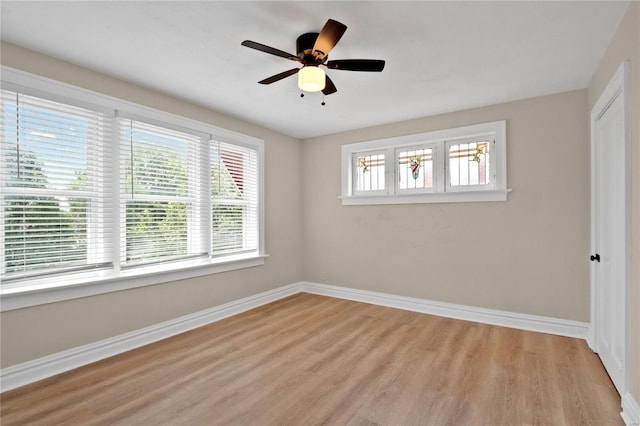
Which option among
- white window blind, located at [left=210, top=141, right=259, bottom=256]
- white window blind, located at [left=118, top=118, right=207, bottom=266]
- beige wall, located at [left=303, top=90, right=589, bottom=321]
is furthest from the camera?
white window blind, located at [left=210, top=141, right=259, bottom=256]

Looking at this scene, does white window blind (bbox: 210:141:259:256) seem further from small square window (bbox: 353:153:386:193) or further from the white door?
the white door

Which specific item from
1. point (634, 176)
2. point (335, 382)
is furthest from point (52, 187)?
point (634, 176)

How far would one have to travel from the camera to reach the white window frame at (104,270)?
2400 mm

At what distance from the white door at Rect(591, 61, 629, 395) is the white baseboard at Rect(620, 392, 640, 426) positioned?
0.32 feet

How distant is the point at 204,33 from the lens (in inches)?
89.9

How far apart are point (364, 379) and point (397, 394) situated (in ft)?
0.97

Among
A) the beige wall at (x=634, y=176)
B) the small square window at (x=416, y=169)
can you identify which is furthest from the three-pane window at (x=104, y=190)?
the beige wall at (x=634, y=176)

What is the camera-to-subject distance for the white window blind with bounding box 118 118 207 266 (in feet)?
10.1

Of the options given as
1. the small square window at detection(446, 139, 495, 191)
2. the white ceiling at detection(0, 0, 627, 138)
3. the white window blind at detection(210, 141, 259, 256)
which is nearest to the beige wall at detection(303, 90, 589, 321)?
the small square window at detection(446, 139, 495, 191)

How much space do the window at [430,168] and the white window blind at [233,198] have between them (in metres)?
1.45

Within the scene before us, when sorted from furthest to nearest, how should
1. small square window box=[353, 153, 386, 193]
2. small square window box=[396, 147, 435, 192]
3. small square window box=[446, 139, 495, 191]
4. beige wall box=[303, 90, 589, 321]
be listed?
small square window box=[353, 153, 386, 193]
small square window box=[396, 147, 435, 192]
small square window box=[446, 139, 495, 191]
beige wall box=[303, 90, 589, 321]

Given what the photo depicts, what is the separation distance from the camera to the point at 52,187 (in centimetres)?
259

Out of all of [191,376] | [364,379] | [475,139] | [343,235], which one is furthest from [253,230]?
[475,139]

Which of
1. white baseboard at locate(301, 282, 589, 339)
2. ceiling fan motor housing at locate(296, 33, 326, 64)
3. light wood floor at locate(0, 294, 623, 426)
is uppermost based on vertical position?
ceiling fan motor housing at locate(296, 33, 326, 64)
